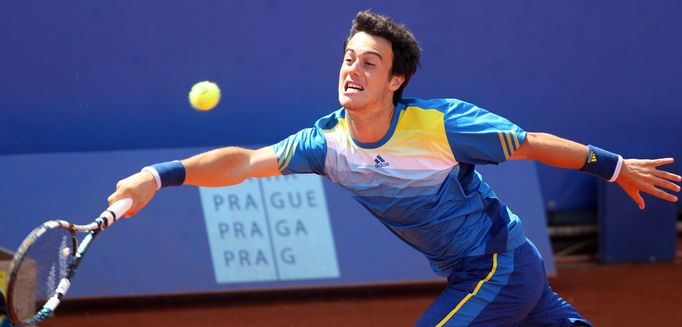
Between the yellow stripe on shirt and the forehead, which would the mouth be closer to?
the forehead

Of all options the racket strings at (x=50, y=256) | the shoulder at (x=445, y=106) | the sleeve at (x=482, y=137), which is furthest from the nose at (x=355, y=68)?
the racket strings at (x=50, y=256)

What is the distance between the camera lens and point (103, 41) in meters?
8.15

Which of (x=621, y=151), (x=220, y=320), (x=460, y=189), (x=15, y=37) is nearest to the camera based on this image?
(x=460, y=189)

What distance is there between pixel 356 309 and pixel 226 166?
351 cm

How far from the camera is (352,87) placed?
4148mm

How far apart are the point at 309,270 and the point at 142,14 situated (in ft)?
8.16

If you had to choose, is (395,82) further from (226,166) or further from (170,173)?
(170,173)


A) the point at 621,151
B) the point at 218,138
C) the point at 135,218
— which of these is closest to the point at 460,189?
the point at 135,218

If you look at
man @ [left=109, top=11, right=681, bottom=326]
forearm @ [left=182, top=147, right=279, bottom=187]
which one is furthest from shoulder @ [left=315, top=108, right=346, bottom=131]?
forearm @ [left=182, top=147, right=279, bottom=187]

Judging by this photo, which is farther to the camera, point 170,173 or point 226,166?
point 226,166

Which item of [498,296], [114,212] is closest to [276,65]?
[498,296]

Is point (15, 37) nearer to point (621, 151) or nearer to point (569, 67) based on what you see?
point (569, 67)

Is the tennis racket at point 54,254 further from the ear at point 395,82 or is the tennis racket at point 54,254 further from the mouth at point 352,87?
the ear at point 395,82

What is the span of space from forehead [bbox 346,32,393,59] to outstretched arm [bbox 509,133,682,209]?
2.29 feet
